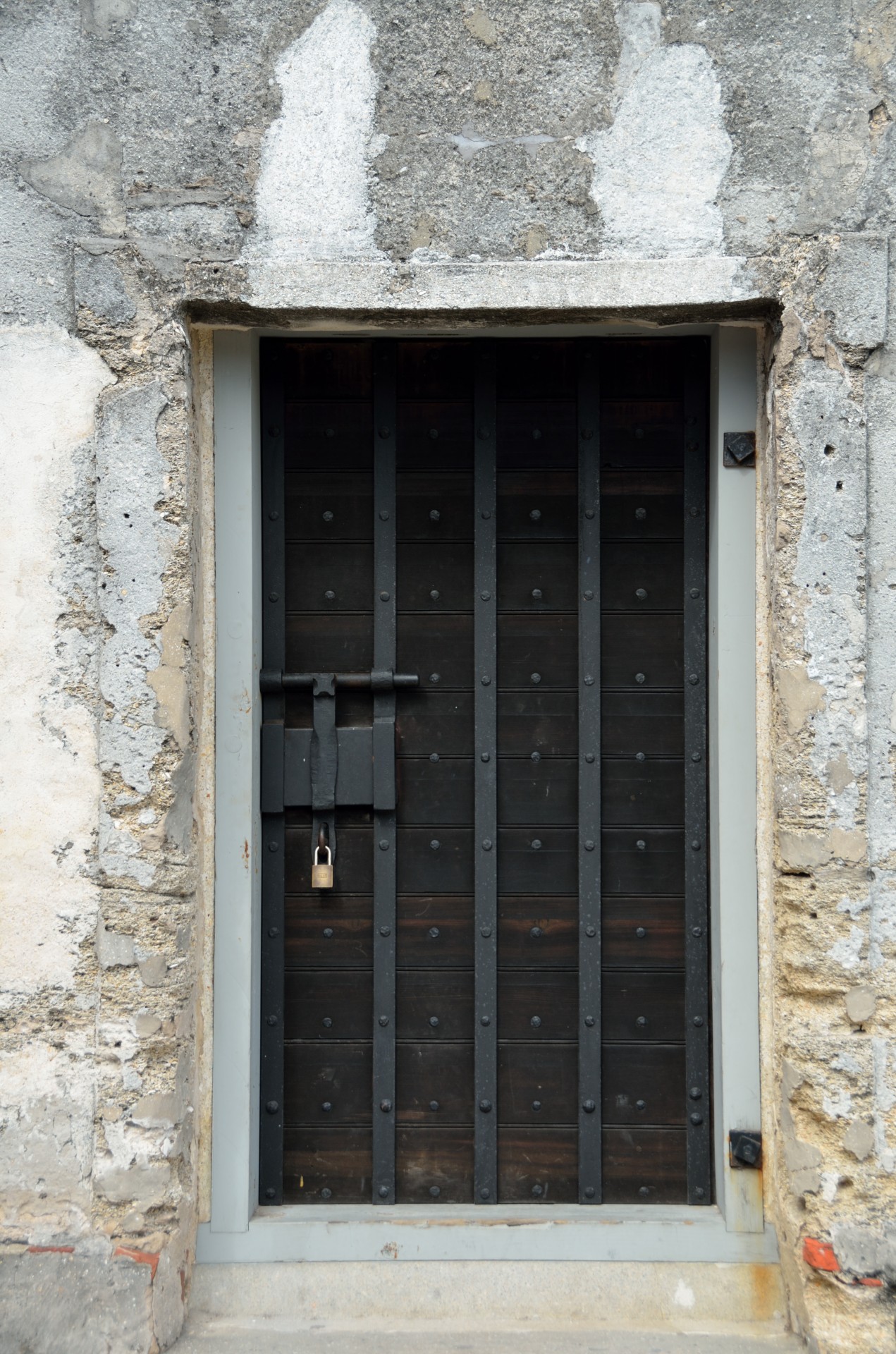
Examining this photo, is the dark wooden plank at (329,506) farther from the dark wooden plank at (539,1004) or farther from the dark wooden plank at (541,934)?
the dark wooden plank at (539,1004)

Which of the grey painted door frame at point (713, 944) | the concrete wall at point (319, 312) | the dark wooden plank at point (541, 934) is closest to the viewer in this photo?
the concrete wall at point (319, 312)

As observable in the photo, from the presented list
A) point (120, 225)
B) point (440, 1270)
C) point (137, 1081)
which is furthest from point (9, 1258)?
point (120, 225)

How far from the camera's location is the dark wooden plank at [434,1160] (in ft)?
7.21

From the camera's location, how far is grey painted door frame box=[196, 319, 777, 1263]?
2.11m

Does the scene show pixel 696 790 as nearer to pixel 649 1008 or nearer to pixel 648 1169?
pixel 649 1008

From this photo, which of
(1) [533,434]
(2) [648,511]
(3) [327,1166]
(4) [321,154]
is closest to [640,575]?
(2) [648,511]

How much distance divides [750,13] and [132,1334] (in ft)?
9.74

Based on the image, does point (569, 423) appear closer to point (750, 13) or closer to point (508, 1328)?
point (750, 13)

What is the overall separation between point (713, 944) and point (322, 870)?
0.91 m

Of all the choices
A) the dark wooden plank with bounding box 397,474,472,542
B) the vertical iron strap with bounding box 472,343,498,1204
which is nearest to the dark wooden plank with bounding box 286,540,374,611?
the dark wooden plank with bounding box 397,474,472,542

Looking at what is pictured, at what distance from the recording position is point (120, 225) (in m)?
2.00

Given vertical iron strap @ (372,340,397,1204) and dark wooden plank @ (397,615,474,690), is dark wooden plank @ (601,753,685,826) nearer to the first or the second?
dark wooden plank @ (397,615,474,690)

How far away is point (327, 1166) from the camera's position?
7.22 ft

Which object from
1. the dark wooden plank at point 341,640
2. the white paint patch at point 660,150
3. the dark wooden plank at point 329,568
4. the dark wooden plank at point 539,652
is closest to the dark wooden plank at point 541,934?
the dark wooden plank at point 539,652
